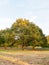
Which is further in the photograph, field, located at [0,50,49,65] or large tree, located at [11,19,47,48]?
large tree, located at [11,19,47,48]

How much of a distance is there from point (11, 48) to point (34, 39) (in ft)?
→ 28.6

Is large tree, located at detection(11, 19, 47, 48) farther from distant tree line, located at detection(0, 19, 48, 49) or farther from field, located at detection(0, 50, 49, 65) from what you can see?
field, located at detection(0, 50, 49, 65)

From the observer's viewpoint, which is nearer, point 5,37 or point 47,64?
point 47,64

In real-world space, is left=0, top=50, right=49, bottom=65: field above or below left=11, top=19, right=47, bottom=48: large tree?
below

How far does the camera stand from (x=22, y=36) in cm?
8056

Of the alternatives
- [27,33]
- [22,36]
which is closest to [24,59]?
[22,36]

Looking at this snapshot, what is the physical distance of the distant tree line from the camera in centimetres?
8138

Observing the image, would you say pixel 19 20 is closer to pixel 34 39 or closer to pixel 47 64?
pixel 34 39

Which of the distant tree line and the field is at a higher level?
the distant tree line

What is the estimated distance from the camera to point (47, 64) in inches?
822

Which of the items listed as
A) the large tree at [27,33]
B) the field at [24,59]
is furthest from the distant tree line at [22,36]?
the field at [24,59]

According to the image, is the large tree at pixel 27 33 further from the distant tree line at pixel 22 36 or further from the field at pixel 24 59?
the field at pixel 24 59

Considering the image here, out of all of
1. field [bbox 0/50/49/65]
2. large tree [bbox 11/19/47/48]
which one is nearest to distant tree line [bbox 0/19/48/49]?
large tree [bbox 11/19/47/48]

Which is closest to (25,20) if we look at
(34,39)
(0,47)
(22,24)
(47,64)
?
(22,24)
